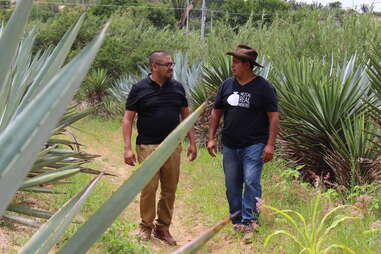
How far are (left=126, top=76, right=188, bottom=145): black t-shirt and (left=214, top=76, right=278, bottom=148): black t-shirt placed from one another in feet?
1.80

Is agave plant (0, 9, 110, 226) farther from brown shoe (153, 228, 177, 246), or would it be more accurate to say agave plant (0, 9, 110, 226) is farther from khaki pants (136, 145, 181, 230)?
brown shoe (153, 228, 177, 246)

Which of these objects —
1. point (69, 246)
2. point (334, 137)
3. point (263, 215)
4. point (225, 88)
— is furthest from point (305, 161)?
point (69, 246)

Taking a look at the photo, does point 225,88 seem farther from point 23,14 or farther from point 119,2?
point 119,2

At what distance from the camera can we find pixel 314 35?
1204 centimetres

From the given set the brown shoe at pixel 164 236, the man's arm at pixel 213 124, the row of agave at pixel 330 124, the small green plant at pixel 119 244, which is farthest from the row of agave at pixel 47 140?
the row of agave at pixel 330 124

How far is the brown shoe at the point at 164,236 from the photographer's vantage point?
557cm

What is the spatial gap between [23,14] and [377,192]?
17.2 ft

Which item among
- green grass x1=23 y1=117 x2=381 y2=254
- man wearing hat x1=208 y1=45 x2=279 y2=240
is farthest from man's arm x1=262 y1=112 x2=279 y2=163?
green grass x1=23 y1=117 x2=381 y2=254

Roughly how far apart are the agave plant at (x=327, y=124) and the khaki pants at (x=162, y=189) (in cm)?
169

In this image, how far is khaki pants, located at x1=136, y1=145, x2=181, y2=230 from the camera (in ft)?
17.5

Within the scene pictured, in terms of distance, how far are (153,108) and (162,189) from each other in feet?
2.76

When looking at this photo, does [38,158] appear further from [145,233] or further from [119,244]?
[145,233]

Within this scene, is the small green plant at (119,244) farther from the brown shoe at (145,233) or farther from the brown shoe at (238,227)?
the brown shoe at (238,227)

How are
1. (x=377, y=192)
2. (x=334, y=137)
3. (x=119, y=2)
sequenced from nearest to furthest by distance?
(x=377, y=192) < (x=334, y=137) < (x=119, y=2)
